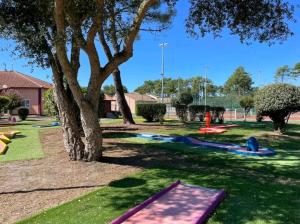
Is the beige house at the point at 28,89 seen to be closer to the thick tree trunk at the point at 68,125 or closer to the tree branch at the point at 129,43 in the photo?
the thick tree trunk at the point at 68,125

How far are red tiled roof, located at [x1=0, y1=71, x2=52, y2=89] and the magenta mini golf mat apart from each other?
43.1 metres

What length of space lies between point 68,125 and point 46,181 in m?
2.18

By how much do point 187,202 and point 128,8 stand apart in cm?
735

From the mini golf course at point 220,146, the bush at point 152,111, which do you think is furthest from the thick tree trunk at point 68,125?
the bush at point 152,111

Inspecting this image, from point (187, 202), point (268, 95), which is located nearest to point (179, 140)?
point (268, 95)

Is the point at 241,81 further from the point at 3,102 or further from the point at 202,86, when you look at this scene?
the point at 3,102

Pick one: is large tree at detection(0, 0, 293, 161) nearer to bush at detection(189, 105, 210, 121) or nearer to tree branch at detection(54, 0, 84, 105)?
tree branch at detection(54, 0, 84, 105)

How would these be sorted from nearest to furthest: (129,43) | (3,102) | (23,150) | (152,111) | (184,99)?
(129,43)
(23,150)
(152,111)
(3,102)
(184,99)

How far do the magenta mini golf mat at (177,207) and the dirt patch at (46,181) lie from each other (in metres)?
1.48

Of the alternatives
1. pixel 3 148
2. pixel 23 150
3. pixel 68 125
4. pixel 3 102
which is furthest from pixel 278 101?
pixel 3 102

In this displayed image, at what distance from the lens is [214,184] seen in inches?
279

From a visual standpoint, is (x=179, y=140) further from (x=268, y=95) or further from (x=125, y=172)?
(x=125, y=172)

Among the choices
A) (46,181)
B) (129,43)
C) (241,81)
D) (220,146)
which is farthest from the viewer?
(241,81)

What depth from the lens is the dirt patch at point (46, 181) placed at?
5955mm
